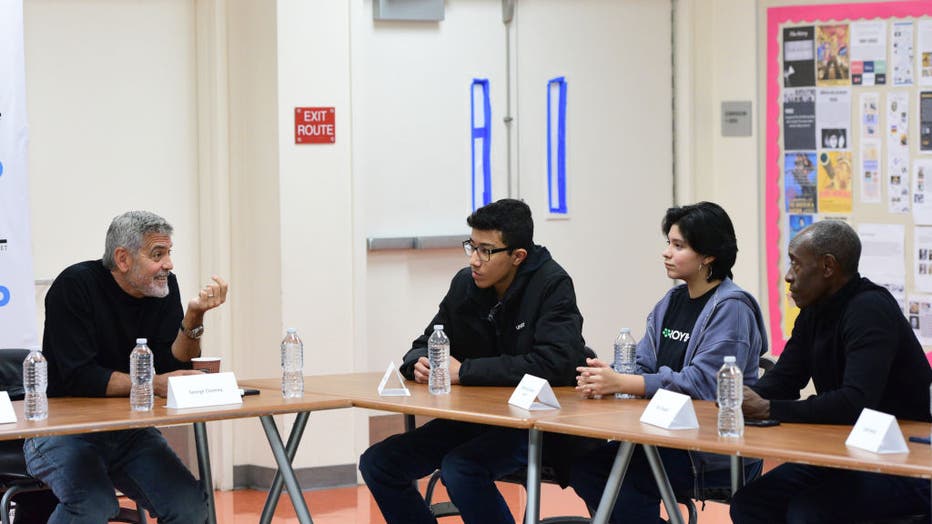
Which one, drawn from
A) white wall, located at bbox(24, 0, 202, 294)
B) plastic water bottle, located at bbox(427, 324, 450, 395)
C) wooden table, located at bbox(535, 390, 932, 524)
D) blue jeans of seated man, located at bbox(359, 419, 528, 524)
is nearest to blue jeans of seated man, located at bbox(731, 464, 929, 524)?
wooden table, located at bbox(535, 390, 932, 524)

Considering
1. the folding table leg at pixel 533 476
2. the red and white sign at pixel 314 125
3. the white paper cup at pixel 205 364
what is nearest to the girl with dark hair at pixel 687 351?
the folding table leg at pixel 533 476

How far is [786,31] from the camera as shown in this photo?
618cm

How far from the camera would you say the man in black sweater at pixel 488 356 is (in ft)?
12.7

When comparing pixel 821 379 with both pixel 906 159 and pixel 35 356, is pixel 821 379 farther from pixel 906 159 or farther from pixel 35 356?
pixel 906 159

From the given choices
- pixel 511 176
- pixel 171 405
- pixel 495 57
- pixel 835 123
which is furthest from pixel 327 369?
pixel 835 123

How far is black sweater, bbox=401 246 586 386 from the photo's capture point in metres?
3.93

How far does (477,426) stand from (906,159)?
2.99 metres

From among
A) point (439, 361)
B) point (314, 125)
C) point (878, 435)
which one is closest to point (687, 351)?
point (439, 361)

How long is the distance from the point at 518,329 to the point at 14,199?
2235mm

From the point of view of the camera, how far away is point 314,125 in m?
5.59

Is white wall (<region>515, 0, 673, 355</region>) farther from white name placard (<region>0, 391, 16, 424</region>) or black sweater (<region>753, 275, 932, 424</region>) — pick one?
white name placard (<region>0, 391, 16, 424</region>)

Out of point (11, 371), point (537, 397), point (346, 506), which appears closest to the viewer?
point (537, 397)

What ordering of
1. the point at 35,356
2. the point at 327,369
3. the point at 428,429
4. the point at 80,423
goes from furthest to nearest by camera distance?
the point at 327,369
the point at 428,429
the point at 35,356
the point at 80,423

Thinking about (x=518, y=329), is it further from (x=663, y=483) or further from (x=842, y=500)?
(x=842, y=500)
